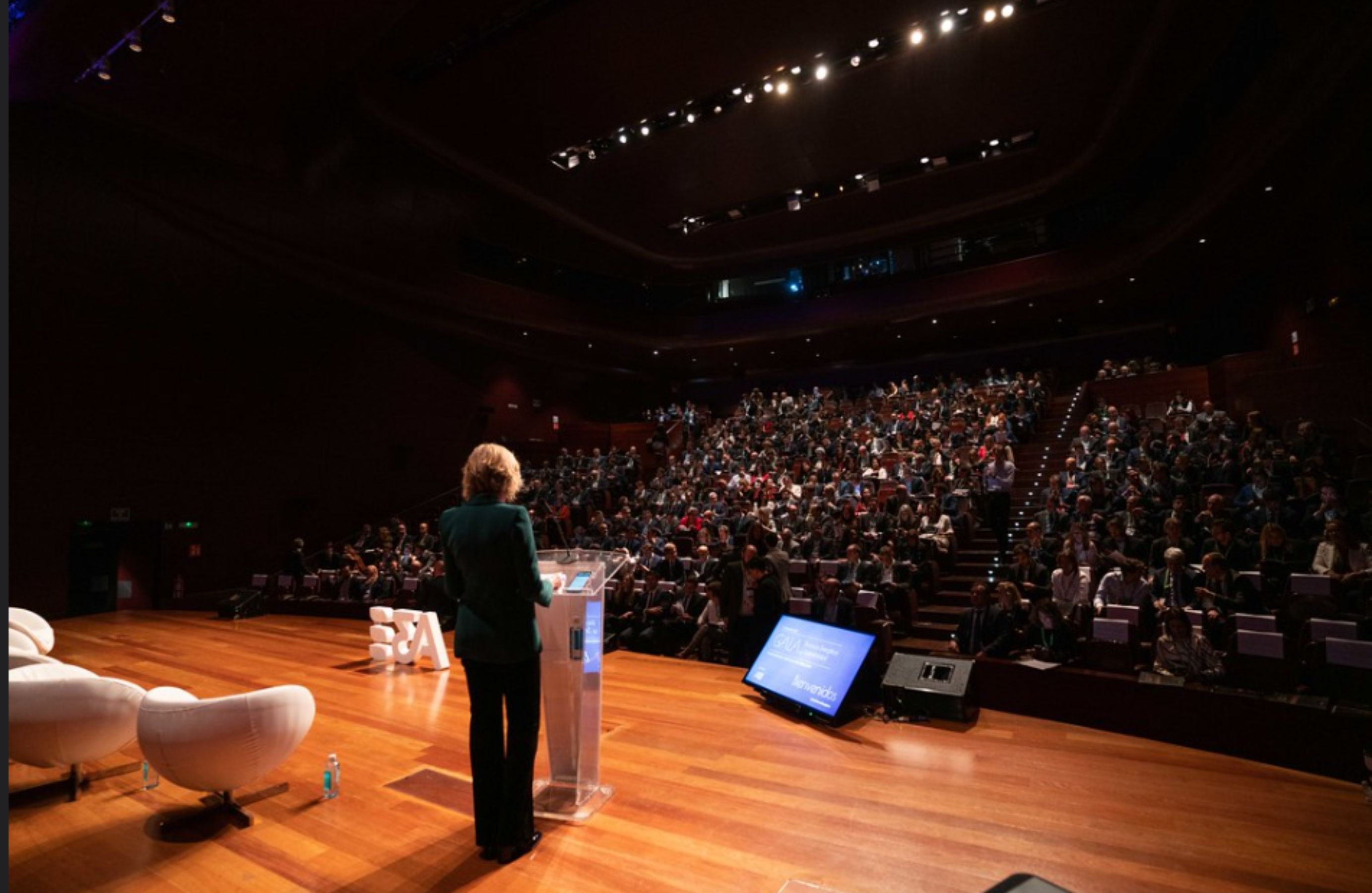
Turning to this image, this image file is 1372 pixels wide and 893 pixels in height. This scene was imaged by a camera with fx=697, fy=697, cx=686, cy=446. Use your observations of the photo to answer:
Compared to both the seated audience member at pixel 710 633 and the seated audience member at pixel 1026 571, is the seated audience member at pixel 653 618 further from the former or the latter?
the seated audience member at pixel 1026 571

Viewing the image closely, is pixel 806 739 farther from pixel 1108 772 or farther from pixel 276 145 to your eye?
pixel 276 145

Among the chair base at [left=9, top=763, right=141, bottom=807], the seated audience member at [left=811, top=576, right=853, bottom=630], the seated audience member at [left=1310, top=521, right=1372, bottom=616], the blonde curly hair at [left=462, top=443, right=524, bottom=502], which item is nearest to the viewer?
the blonde curly hair at [left=462, top=443, right=524, bottom=502]

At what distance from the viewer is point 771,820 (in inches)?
112

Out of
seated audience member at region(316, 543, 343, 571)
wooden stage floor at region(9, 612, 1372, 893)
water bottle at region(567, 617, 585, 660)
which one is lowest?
wooden stage floor at region(9, 612, 1372, 893)

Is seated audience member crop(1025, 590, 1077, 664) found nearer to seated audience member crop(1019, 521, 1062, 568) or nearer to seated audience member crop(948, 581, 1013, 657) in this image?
seated audience member crop(948, 581, 1013, 657)

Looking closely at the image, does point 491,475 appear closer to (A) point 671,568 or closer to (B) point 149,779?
(B) point 149,779

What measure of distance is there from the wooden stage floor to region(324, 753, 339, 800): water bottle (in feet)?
0.18

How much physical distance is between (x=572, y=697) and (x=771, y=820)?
0.95 m

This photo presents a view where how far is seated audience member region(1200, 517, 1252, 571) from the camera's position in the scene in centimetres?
542

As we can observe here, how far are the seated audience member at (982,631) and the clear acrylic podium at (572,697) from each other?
116 inches

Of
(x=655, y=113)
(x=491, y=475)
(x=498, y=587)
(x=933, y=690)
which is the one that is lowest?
(x=933, y=690)

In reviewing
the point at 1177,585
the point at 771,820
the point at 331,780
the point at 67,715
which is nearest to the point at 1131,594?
the point at 1177,585

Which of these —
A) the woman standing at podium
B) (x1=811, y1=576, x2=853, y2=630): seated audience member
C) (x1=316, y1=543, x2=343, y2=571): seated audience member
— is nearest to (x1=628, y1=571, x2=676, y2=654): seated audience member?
(x1=811, y1=576, x2=853, y2=630): seated audience member

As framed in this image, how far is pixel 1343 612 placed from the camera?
4555mm
